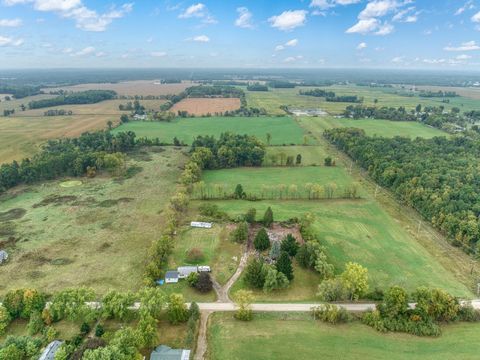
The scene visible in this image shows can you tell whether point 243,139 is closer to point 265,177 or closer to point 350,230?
point 265,177

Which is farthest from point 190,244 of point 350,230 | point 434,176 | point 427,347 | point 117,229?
point 434,176

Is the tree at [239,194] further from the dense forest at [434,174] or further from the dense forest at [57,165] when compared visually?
the dense forest at [434,174]

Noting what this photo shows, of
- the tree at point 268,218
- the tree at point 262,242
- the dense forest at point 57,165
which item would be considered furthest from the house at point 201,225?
the dense forest at point 57,165

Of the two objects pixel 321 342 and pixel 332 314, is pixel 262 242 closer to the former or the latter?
pixel 332 314

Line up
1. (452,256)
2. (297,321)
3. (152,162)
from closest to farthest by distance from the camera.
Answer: (297,321)
(452,256)
(152,162)

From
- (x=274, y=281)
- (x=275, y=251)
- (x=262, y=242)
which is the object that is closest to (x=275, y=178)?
(x=262, y=242)

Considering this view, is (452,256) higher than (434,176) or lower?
lower

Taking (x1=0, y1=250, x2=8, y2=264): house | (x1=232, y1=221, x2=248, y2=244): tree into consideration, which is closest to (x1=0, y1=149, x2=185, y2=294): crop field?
(x1=0, y1=250, x2=8, y2=264): house
